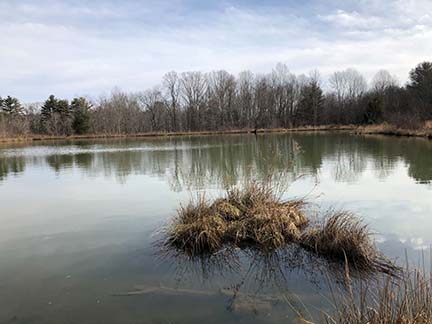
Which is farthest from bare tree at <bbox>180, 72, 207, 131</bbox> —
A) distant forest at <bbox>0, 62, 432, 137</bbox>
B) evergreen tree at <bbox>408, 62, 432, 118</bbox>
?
evergreen tree at <bbox>408, 62, 432, 118</bbox>

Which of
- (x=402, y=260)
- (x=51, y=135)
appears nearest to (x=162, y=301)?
(x=402, y=260)

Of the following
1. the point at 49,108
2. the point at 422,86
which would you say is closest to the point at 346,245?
the point at 422,86

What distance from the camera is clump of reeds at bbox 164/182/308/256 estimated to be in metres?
6.44

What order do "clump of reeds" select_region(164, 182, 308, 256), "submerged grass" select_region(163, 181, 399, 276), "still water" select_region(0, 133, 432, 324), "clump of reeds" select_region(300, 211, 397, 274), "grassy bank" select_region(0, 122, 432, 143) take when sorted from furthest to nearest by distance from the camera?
"grassy bank" select_region(0, 122, 432, 143) → "clump of reeds" select_region(164, 182, 308, 256) → "submerged grass" select_region(163, 181, 399, 276) → "clump of reeds" select_region(300, 211, 397, 274) → "still water" select_region(0, 133, 432, 324)

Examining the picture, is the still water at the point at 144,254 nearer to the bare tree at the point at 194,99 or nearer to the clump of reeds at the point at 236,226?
the clump of reeds at the point at 236,226

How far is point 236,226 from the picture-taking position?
682 cm

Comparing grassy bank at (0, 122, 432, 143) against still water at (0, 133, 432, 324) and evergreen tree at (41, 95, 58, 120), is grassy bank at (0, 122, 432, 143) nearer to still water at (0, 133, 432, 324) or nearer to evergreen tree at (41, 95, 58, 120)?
evergreen tree at (41, 95, 58, 120)

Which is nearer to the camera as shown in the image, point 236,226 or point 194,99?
point 236,226

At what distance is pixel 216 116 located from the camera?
219 ft

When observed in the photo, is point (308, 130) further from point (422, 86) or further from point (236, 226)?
point (236, 226)

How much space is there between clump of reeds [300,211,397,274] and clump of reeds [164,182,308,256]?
18.7 inches

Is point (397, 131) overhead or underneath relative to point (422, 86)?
underneath

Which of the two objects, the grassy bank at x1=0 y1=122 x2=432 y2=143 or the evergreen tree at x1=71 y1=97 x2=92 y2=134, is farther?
the evergreen tree at x1=71 y1=97 x2=92 y2=134

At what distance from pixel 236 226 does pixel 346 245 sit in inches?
79.4
